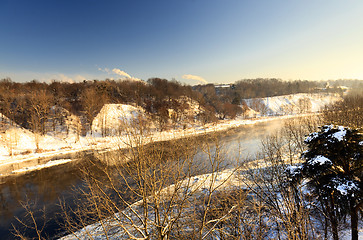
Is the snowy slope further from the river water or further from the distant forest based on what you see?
the river water

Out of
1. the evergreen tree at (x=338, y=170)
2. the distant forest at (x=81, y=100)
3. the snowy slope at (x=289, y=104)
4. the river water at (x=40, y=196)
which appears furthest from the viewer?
the snowy slope at (x=289, y=104)

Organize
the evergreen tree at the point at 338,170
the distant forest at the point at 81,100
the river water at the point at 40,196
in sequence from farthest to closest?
the distant forest at the point at 81,100
the river water at the point at 40,196
the evergreen tree at the point at 338,170

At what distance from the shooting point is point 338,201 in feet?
19.5

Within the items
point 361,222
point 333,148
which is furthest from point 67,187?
point 361,222

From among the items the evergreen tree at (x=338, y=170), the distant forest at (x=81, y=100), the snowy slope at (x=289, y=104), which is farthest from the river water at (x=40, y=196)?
the snowy slope at (x=289, y=104)

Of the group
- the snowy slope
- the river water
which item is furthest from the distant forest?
the snowy slope

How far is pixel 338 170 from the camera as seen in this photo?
6145 millimetres

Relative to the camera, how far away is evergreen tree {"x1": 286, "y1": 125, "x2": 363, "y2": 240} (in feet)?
18.9

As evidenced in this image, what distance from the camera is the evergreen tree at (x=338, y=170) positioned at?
5.75 m

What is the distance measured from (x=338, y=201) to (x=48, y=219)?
13.5m

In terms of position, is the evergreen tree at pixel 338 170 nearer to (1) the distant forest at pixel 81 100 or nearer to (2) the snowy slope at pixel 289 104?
(1) the distant forest at pixel 81 100

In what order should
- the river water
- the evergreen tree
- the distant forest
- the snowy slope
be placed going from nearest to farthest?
the evergreen tree < the river water < the distant forest < the snowy slope

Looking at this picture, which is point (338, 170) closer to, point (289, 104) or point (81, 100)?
point (81, 100)

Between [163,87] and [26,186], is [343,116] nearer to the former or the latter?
[26,186]
